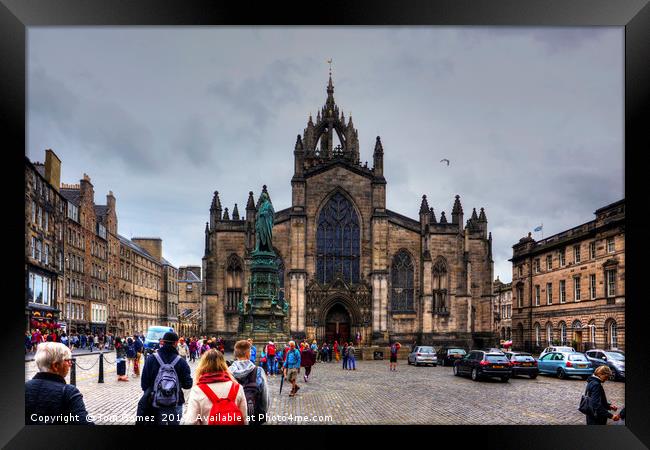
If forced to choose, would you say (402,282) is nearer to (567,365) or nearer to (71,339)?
(567,365)

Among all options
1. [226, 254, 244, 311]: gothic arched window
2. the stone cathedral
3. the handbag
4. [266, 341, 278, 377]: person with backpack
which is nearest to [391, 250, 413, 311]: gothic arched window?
the stone cathedral

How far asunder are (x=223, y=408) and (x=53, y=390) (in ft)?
5.17

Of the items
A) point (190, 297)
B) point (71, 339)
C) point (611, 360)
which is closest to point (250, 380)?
point (611, 360)

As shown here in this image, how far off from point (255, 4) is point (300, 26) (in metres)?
0.89

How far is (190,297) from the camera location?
10050cm

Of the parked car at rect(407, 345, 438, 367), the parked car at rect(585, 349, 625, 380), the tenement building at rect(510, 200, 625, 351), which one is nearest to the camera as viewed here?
the parked car at rect(585, 349, 625, 380)

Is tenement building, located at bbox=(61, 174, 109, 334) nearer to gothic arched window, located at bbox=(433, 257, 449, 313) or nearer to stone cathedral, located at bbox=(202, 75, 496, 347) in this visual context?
stone cathedral, located at bbox=(202, 75, 496, 347)

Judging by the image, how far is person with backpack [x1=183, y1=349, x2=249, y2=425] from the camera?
5.67 meters

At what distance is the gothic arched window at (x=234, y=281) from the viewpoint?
4388cm

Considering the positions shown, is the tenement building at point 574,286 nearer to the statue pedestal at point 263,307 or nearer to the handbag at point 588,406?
the statue pedestal at point 263,307

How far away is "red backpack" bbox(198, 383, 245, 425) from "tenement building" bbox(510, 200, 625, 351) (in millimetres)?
30438

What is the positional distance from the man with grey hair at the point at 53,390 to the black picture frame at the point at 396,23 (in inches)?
148

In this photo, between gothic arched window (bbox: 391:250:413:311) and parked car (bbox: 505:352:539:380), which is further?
gothic arched window (bbox: 391:250:413:311)

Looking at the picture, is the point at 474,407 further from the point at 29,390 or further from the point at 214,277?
the point at 214,277
